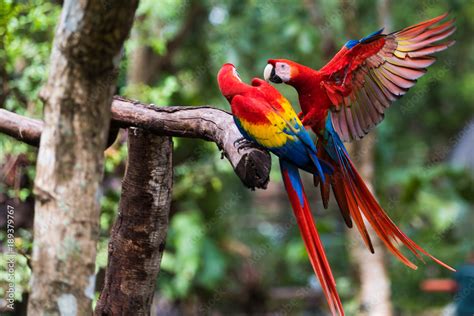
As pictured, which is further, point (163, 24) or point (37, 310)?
point (163, 24)

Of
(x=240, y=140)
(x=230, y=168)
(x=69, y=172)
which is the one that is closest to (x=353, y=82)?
(x=240, y=140)

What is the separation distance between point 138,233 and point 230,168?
2209 mm

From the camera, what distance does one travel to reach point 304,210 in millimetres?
1396

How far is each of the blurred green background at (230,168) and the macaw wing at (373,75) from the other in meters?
1.16

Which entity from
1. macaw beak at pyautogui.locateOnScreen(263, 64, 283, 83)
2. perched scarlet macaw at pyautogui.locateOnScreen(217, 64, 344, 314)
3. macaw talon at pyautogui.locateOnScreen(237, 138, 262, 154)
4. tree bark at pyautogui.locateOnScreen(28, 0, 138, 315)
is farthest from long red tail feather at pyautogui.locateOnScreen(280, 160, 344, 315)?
tree bark at pyautogui.locateOnScreen(28, 0, 138, 315)

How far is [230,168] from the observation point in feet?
12.4

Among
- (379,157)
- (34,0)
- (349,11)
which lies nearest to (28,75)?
(34,0)

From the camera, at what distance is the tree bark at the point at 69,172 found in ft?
3.57

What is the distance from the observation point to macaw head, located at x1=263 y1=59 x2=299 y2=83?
1637 millimetres

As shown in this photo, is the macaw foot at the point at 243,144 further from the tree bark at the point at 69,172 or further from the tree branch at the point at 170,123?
the tree bark at the point at 69,172

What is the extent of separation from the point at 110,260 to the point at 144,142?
0.34 meters

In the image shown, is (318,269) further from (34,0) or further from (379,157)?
(379,157)

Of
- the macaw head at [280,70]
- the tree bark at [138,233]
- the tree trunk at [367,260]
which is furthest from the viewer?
the tree trunk at [367,260]

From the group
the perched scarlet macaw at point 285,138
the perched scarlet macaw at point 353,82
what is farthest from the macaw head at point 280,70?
the perched scarlet macaw at point 285,138
